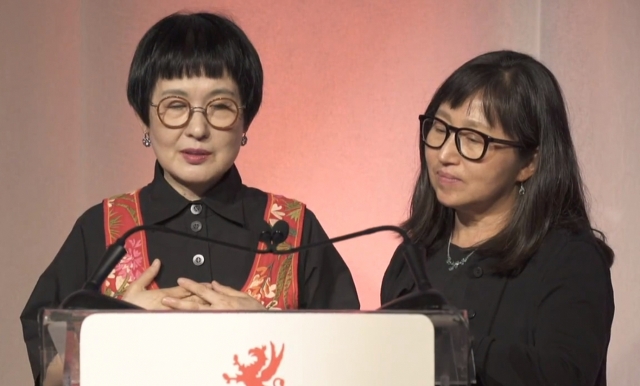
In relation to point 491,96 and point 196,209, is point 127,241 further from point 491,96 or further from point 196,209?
point 491,96

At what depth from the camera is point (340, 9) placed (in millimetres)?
2578

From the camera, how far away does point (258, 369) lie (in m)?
0.91

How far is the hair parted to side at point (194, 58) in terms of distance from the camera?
1.52m

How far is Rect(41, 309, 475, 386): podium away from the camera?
0.91 m

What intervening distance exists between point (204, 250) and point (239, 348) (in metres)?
0.62

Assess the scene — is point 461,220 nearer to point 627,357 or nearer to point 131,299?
point 131,299

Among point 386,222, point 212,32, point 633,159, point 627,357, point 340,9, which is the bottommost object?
point 627,357

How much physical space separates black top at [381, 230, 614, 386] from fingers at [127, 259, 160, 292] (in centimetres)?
51

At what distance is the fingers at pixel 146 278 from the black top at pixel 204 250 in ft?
0.13

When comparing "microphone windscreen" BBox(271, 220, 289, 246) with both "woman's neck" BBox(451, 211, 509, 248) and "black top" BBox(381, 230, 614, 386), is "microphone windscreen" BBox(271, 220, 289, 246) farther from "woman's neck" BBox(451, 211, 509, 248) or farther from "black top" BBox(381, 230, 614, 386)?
"woman's neck" BBox(451, 211, 509, 248)

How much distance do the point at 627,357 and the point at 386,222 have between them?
749 millimetres

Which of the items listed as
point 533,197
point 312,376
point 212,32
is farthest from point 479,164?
point 312,376

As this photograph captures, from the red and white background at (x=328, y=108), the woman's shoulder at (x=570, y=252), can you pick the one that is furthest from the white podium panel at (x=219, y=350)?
the red and white background at (x=328, y=108)

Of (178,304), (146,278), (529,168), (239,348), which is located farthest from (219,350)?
(529,168)
